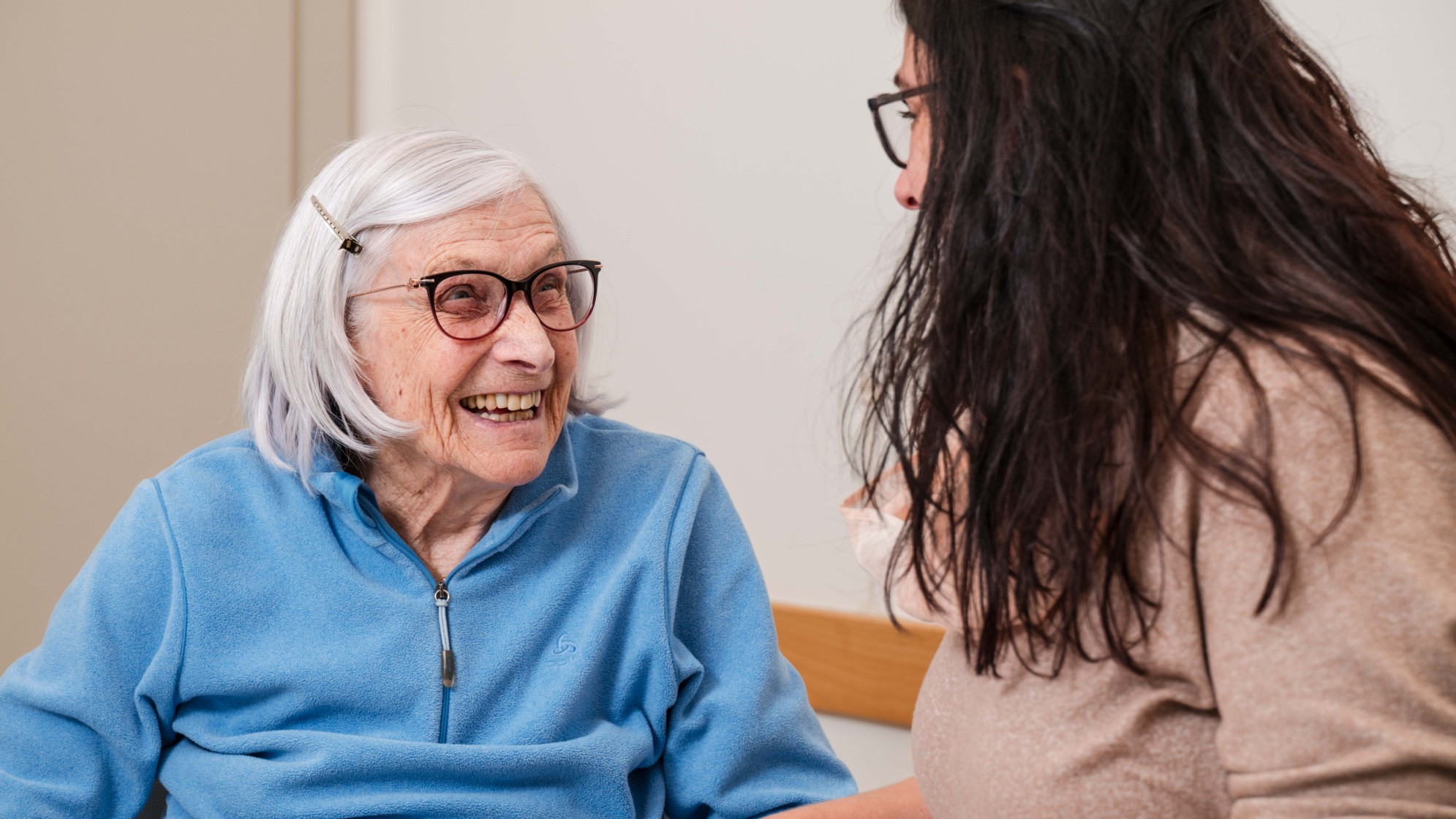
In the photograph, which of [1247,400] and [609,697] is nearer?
[1247,400]

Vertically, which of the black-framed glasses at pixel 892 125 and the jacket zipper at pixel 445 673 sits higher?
the black-framed glasses at pixel 892 125

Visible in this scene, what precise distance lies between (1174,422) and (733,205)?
65.4 inches

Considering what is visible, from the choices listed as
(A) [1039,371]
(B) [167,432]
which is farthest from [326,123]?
(A) [1039,371]

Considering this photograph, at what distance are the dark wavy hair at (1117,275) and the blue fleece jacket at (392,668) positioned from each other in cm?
59

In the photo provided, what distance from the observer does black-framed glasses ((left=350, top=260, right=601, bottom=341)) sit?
4.10 feet

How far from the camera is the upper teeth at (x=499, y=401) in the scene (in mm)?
1292

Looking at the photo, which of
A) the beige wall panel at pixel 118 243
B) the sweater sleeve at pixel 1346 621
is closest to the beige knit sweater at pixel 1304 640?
the sweater sleeve at pixel 1346 621

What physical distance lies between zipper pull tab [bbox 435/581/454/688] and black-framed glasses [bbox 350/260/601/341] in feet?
0.97

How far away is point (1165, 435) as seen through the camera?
0.68m

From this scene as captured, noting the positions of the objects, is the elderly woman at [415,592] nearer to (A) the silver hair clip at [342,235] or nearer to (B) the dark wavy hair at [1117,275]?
(A) the silver hair clip at [342,235]

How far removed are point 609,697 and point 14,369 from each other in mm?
1338

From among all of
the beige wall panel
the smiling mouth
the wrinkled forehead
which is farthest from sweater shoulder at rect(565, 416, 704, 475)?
the beige wall panel

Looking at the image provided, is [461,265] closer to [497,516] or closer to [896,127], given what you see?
[497,516]

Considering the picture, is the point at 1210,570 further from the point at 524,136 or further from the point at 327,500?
the point at 524,136
